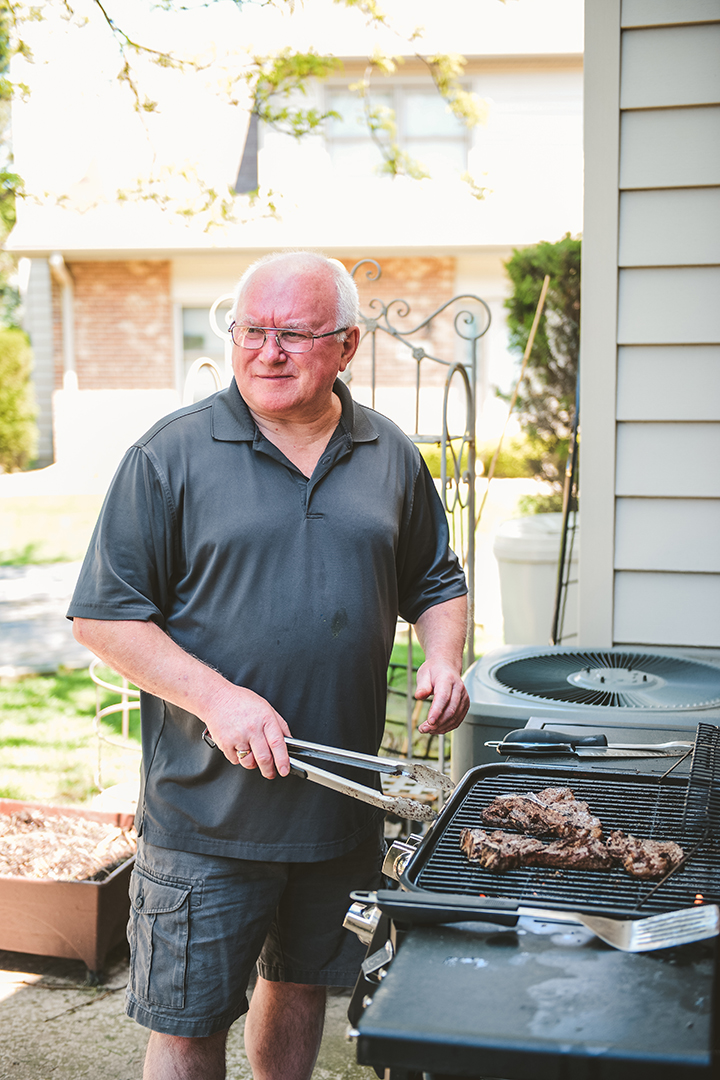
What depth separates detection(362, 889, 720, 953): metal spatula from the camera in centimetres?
109

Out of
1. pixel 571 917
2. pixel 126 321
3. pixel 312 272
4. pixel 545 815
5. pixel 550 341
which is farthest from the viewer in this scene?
pixel 126 321

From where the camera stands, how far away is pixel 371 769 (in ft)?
5.06

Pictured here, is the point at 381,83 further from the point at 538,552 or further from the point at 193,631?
the point at 193,631

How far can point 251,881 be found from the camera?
71.9 inches

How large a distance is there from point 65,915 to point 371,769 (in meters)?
1.68

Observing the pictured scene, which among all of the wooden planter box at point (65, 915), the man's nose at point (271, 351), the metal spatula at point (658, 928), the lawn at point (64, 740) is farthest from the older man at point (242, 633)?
the lawn at point (64, 740)

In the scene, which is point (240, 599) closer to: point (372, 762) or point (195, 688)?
point (195, 688)

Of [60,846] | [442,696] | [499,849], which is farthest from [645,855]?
[60,846]

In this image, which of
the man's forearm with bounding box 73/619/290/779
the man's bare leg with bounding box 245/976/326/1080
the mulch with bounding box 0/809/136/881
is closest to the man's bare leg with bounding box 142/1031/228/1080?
the man's bare leg with bounding box 245/976/326/1080

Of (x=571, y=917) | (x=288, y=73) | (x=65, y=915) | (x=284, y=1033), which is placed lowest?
(x=65, y=915)

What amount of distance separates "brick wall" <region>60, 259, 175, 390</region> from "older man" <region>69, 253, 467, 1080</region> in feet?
37.4

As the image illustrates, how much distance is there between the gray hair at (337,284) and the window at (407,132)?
10.8 metres

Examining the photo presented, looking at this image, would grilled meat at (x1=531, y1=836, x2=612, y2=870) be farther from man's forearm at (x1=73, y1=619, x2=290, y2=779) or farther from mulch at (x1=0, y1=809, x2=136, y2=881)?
mulch at (x1=0, y1=809, x2=136, y2=881)

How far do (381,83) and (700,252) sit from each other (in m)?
→ 10.5
